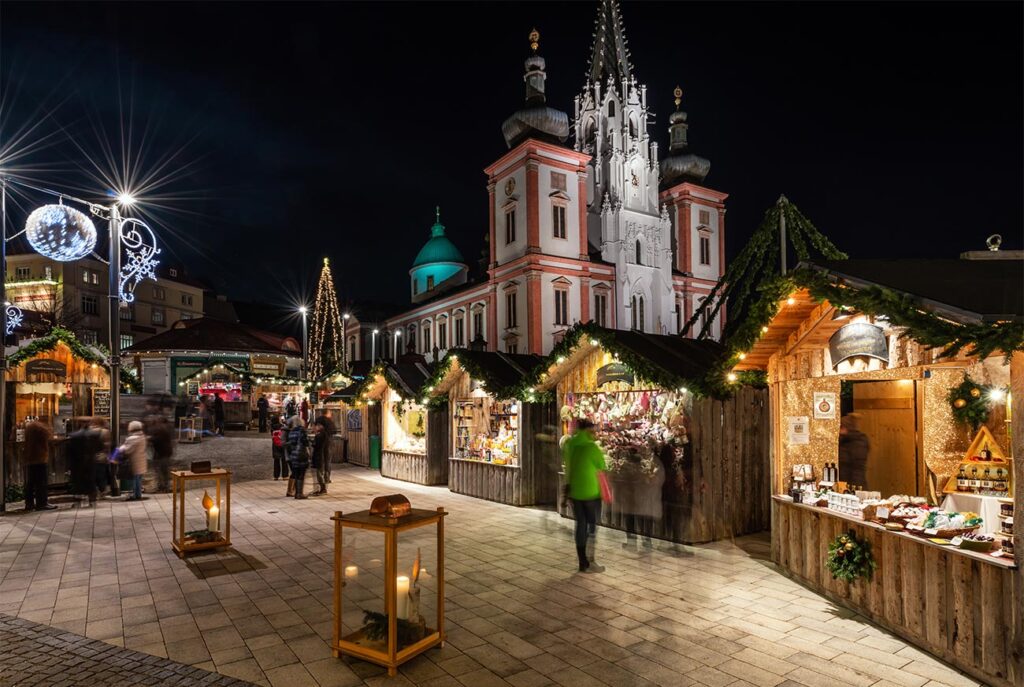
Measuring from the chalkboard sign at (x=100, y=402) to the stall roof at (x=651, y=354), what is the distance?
11.0 meters

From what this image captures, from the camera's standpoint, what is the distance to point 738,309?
8688 mm

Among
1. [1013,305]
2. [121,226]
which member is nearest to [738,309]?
[1013,305]

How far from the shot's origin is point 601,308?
39.8 meters

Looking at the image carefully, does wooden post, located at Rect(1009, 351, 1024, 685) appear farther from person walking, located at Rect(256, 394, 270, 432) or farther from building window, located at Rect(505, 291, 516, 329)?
building window, located at Rect(505, 291, 516, 329)

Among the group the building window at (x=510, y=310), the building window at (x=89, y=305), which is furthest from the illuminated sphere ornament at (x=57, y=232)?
the building window at (x=89, y=305)

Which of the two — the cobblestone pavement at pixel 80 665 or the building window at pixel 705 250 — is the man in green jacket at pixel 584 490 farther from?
the building window at pixel 705 250

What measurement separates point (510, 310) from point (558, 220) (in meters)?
6.22

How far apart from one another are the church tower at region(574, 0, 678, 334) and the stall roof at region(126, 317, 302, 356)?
2416cm

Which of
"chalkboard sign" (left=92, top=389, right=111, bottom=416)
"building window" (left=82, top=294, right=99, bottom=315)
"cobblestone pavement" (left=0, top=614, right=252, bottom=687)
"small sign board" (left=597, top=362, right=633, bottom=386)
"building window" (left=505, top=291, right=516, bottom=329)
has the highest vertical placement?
"building window" (left=82, top=294, right=99, bottom=315)

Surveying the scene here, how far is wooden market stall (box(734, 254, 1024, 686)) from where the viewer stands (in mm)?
4660

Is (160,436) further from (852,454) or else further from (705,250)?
(705,250)

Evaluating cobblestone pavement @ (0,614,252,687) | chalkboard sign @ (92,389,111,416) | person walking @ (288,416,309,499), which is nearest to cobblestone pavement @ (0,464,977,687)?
cobblestone pavement @ (0,614,252,687)

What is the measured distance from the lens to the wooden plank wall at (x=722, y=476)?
937 cm

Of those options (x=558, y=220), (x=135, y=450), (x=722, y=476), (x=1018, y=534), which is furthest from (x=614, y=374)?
(x=558, y=220)
